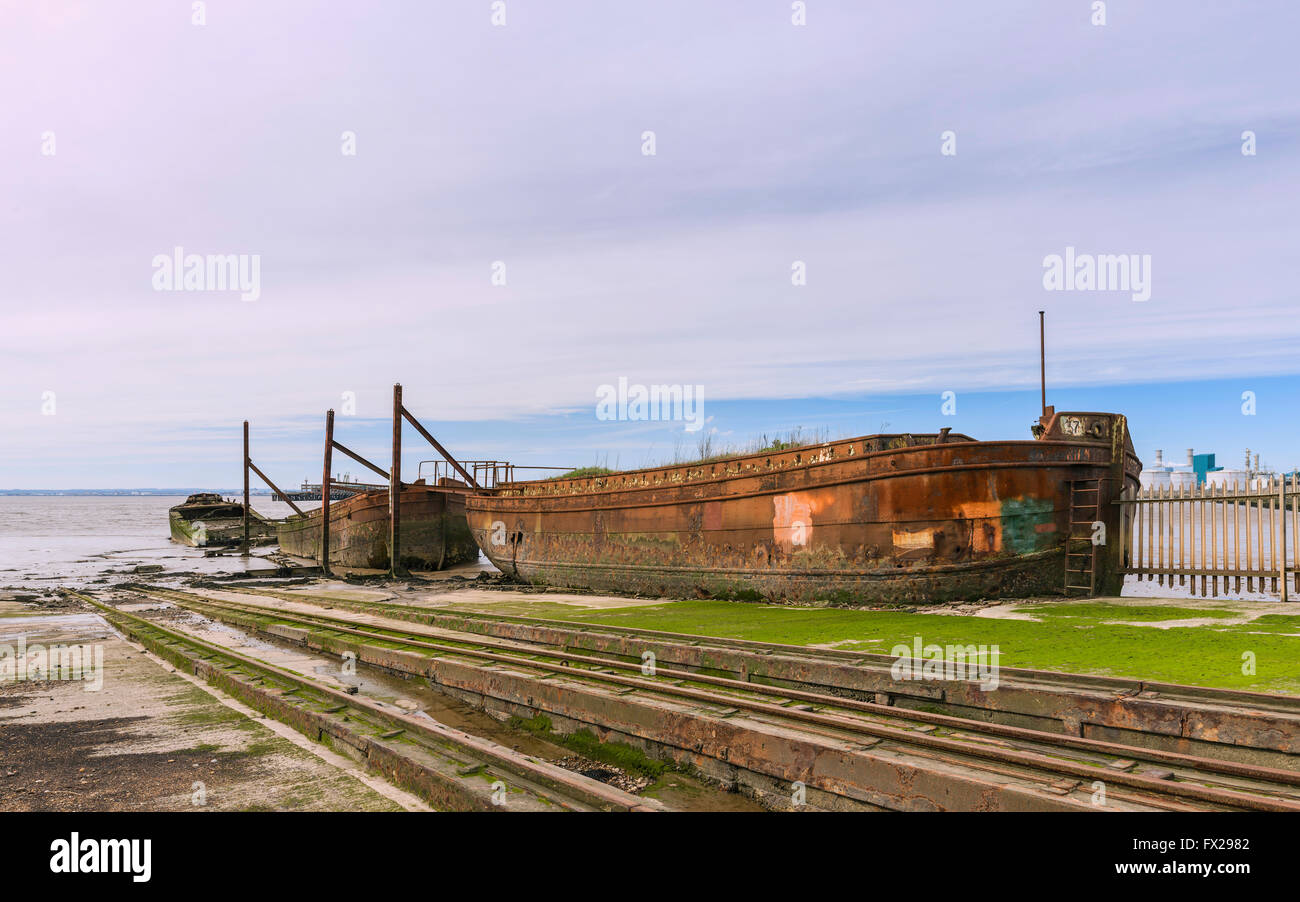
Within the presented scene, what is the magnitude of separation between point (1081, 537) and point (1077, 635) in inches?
189

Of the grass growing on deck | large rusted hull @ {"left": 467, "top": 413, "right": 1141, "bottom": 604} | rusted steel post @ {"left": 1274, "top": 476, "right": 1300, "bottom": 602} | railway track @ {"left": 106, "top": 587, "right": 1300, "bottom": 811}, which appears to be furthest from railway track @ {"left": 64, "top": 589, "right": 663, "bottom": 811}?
rusted steel post @ {"left": 1274, "top": 476, "right": 1300, "bottom": 602}

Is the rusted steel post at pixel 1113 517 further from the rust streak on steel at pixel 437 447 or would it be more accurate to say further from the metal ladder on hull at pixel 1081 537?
the rust streak on steel at pixel 437 447

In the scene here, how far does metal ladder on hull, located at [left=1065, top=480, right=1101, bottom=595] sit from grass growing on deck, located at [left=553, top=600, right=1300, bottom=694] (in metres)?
1.41

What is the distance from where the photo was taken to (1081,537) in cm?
1356

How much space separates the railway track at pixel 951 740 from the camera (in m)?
5.12

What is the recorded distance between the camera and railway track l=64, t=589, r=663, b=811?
5254 mm

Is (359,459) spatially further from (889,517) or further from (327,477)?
(889,517)

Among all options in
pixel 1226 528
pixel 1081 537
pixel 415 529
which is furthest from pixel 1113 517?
pixel 415 529

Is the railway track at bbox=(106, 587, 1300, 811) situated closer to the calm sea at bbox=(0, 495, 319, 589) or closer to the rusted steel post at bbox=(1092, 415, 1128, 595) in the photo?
the rusted steel post at bbox=(1092, 415, 1128, 595)

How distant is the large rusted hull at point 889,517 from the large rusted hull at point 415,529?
15902mm
